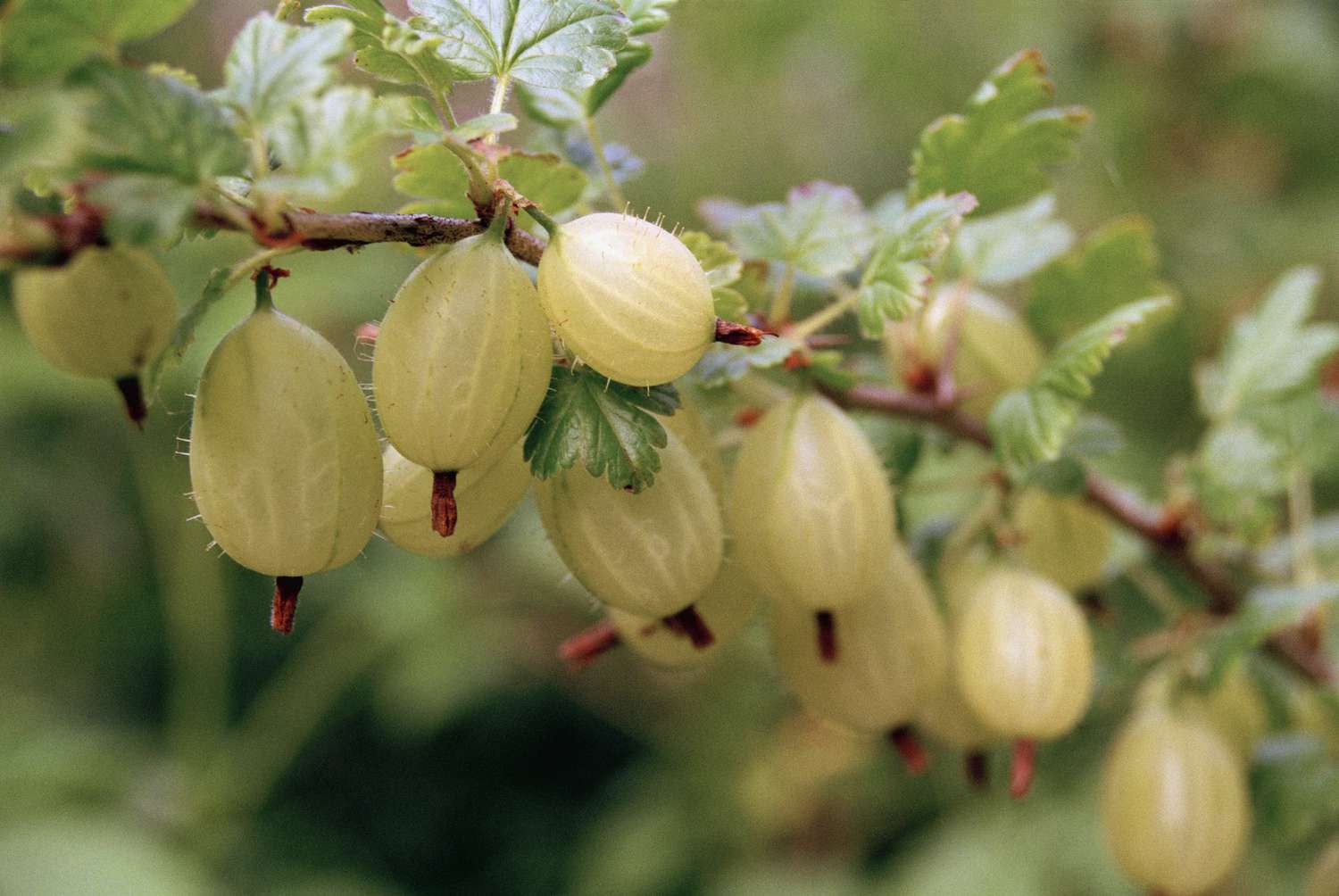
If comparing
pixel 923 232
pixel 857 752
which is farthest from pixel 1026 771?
pixel 857 752

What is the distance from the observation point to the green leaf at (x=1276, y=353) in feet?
3.59

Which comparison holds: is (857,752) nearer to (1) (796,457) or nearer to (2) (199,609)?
(2) (199,609)

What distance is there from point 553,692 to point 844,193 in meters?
1.90

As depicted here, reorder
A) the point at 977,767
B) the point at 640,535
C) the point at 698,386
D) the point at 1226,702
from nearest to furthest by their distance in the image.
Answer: the point at 640,535
the point at 698,386
the point at 977,767
the point at 1226,702

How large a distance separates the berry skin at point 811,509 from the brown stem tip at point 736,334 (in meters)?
0.18

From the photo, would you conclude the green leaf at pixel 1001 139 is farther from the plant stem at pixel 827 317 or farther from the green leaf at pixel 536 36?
the green leaf at pixel 536 36

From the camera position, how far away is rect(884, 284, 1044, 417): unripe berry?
1.02 meters

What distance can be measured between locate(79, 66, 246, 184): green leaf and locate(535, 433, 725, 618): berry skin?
273mm

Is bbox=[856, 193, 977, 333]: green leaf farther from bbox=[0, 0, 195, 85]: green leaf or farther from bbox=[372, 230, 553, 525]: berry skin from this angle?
bbox=[0, 0, 195, 85]: green leaf

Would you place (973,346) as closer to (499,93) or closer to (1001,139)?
(1001,139)

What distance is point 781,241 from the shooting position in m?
0.84

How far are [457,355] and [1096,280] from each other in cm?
72

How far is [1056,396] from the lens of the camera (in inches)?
33.2

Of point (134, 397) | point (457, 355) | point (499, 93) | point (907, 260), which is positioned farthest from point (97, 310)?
point (907, 260)
